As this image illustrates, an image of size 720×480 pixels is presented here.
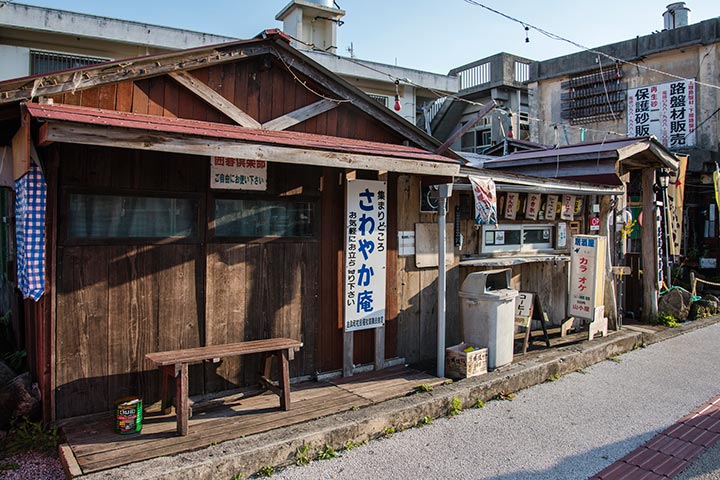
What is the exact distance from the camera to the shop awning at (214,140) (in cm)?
451

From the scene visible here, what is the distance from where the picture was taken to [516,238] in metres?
9.83

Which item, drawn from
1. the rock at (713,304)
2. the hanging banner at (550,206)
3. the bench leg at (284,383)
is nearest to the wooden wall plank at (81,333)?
the bench leg at (284,383)

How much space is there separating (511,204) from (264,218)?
192 inches

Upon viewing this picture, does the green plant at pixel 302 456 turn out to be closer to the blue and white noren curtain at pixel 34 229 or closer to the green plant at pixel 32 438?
the green plant at pixel 32 438

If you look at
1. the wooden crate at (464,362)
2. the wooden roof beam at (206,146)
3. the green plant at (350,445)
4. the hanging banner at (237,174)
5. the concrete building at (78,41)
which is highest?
the concrete building at (78,41)

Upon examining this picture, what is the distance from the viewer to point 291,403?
615 centimetres

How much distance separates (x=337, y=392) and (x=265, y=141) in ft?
10.7

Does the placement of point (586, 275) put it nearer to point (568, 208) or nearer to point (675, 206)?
point (568, 208)

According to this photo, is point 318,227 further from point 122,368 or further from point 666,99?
point 666,99

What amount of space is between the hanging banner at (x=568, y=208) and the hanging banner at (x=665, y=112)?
9591mm

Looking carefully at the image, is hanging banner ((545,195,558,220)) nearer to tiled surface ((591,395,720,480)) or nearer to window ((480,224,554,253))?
window ((480,224,554,253))

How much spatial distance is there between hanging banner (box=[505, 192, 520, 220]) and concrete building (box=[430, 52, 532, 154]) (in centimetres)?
1391

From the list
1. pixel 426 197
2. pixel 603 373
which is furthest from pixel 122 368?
pixel 603 373

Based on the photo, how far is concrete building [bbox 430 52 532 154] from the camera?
22.9m
